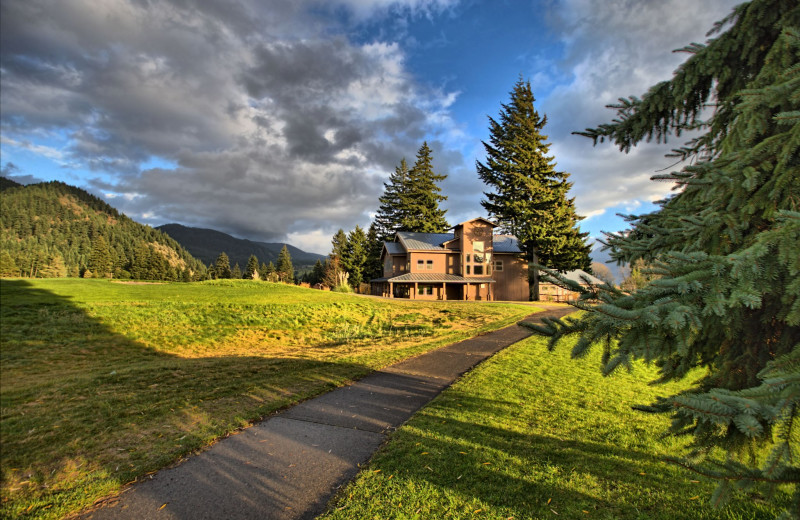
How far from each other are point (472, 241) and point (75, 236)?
526 feet

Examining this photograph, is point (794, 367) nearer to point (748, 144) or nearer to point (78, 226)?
point (748, 144)

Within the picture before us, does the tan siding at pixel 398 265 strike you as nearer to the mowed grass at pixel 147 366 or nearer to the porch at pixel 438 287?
the porch at pixel 438 287

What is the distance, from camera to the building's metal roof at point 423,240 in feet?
112

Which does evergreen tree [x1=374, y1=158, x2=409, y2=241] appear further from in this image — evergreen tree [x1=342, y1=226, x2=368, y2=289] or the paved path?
the paved path

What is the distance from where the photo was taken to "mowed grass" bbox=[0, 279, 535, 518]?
372 centimetres

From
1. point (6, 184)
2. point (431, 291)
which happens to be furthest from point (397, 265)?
point (6, 184)

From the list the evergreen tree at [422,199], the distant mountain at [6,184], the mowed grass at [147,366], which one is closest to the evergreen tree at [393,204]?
the evergreen tree at [422,199]

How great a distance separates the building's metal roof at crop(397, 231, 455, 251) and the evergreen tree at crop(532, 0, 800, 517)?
2953 centimetres

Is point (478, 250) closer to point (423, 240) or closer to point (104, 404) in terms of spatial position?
point (423, 240)

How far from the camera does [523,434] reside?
470 cm

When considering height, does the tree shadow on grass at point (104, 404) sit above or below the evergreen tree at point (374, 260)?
below

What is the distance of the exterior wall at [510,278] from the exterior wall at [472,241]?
260 centimetres

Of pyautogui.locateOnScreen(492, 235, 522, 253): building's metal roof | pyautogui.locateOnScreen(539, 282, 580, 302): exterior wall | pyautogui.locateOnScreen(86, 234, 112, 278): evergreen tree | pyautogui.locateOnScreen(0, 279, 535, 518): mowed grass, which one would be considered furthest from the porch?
pyautogui.locateOnScreen(86, 234, 112, 278): evergreen tree

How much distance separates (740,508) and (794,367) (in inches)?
92.4
